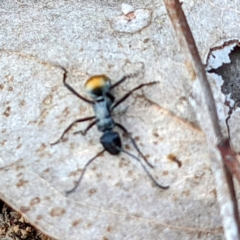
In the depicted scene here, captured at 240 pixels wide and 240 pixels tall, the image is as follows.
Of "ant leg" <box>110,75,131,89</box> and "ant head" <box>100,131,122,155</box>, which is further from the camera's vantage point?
"ant leg" <box>110,75,131,89</box>

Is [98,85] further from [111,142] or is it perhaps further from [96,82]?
[111,142]

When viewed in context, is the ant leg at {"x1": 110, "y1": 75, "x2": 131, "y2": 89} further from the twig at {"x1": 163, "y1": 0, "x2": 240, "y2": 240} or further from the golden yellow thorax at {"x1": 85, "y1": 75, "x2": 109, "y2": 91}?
the twig at {"x1": 163, "y1": 0, "x2": 240, "y2": 240}

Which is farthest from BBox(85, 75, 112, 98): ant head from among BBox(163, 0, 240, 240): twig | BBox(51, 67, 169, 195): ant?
BBox(163, 0, 240, 240): twig

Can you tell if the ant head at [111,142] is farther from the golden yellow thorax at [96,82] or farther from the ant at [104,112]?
the golden yellow thorax at [96,82]

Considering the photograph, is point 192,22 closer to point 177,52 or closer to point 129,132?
point 177,52

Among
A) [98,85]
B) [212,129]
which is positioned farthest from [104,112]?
[212,129]
